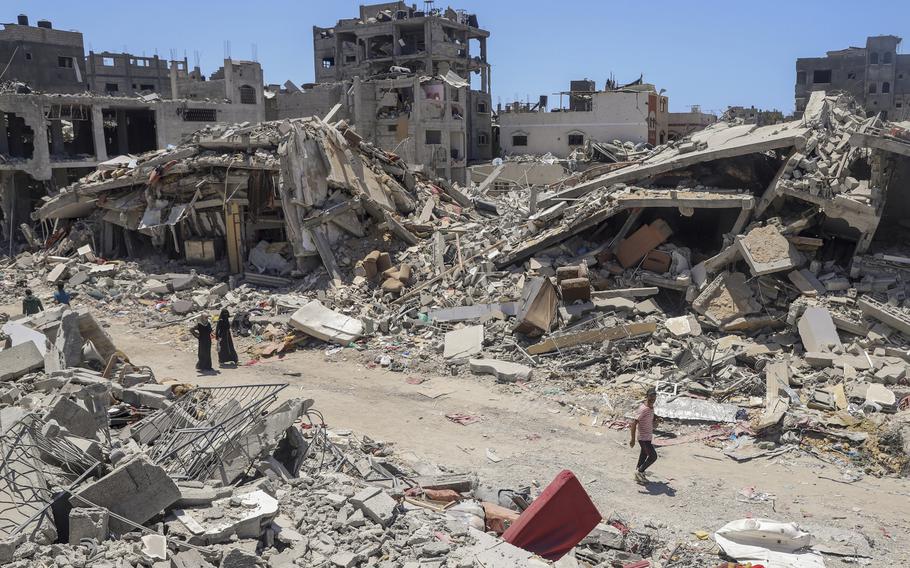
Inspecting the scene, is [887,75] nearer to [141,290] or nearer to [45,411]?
[141,290]

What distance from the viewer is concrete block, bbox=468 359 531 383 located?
1214 centimetres

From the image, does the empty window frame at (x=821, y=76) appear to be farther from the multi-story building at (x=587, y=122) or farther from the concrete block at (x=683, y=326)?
the concrete block at (x=683, y=326)

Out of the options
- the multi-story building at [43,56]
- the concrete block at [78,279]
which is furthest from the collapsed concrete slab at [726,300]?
the multi-story building at [43,56]

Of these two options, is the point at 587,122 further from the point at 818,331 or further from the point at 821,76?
the point at 818,331

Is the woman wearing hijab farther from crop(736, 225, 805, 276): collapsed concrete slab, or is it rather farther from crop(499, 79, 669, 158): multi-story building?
crop(499, 79, 669, 158): multi-story building

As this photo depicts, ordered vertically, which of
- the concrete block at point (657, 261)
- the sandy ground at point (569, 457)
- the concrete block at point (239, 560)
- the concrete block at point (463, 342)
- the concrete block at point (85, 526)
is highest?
the concrete block at point (657, 261)

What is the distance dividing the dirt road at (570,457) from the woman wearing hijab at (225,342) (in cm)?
43

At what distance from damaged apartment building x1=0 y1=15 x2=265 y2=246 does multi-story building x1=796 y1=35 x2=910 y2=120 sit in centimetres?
3347

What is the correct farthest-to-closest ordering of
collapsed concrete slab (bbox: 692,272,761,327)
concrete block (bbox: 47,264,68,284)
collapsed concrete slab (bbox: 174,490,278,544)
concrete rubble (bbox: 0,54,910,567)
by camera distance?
concrete block (bbox: 47,264,68,284), collapsed concrete slab (bbox: 692,272,761,327), concrete rubble (bbox: 0,54,910,567), collapsed concrete slab (bbox: 174,490,278,544)

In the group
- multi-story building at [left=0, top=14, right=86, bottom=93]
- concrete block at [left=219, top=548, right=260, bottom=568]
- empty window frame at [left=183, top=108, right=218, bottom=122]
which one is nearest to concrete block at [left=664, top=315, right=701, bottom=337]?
concrete block at [left=219, top=548, right=260, bottom=568]

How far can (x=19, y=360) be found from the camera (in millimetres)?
9422

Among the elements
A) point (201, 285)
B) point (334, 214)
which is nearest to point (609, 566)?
point (334, 214)

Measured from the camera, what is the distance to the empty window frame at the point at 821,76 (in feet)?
155

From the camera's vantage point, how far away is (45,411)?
7.12 metres
